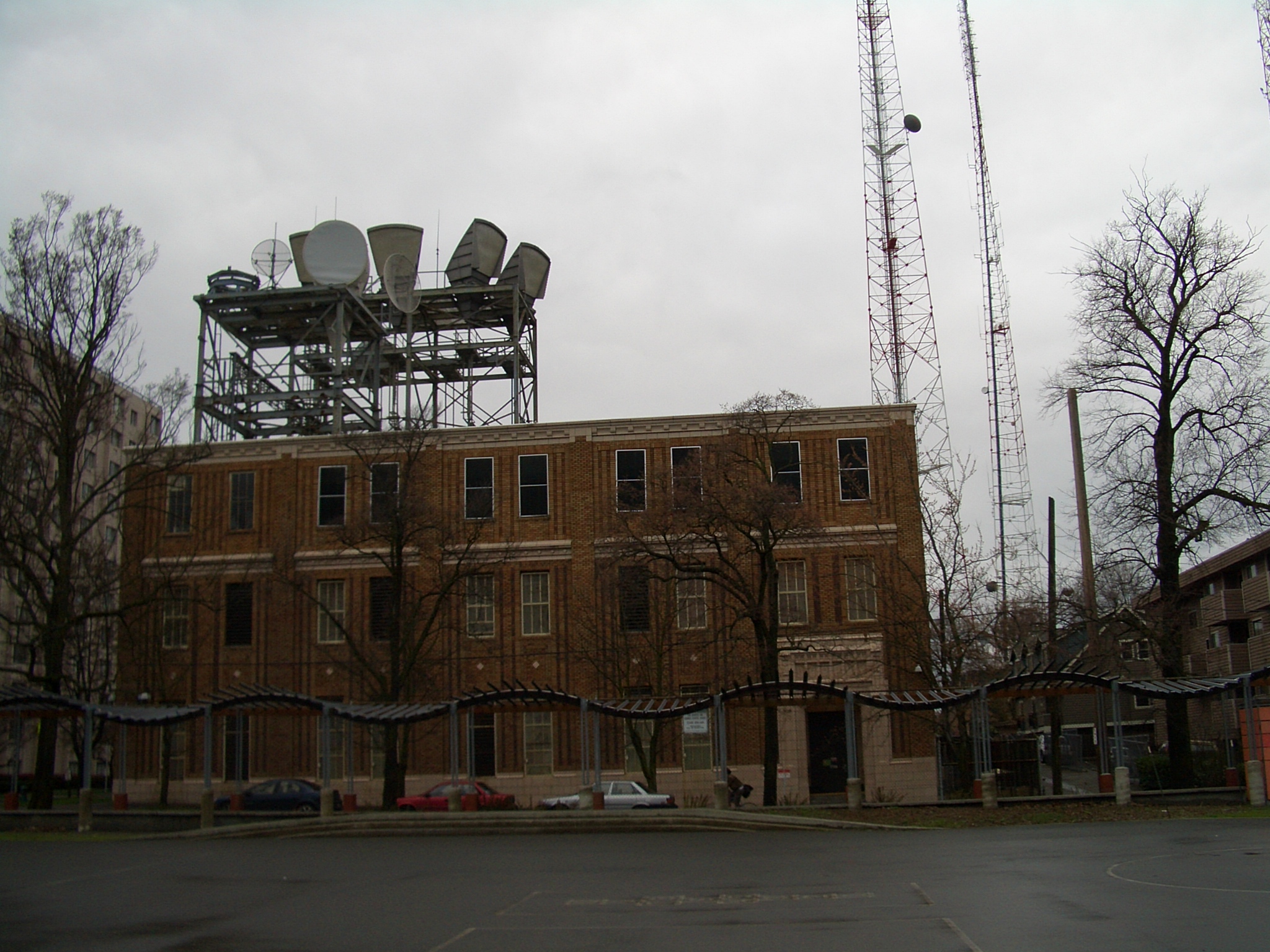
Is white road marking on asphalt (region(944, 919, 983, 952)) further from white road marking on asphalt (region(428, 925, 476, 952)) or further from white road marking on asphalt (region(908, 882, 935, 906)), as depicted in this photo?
white road marking on asphalt (region(428, 925, 476, 952))

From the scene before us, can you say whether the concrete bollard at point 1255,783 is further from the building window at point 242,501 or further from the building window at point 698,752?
the building window at point 242,501

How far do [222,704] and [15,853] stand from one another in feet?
23.4

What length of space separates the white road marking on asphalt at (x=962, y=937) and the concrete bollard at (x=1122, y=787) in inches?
655

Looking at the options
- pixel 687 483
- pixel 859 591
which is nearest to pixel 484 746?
pixel 859 591

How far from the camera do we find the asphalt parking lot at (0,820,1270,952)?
11977 millimetres

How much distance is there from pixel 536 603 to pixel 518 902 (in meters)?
28.9

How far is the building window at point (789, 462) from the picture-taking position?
43188mm

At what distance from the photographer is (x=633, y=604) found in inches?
1650

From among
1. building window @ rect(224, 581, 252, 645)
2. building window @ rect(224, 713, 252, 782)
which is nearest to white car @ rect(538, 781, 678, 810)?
building window @ rect(224, 713, 252, 782)

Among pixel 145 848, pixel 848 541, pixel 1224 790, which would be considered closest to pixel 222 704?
pixel 145 848

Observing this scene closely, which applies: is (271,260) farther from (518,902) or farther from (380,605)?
(518,902)

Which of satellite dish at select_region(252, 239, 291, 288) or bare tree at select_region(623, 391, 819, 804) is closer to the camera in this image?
bare tree at select_region(623, 391, 819, 804)

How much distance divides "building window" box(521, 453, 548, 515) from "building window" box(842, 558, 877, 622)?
1103 cm

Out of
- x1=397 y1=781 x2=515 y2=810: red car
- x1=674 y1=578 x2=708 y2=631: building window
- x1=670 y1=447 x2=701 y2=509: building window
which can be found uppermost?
x1=670 y1=447 x2=701 y2=509: building window
